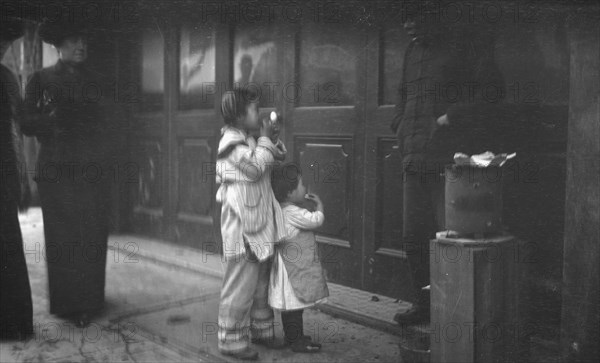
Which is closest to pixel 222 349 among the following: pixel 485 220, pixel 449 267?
pixel 449 267

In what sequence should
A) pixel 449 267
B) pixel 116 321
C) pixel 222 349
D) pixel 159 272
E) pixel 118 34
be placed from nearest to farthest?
pixel 449 267
pixel 222 349
pixel 116 321
pixel 159 272
pixel 118 34

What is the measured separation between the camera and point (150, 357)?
A: 11.9ft

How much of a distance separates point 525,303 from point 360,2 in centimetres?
229

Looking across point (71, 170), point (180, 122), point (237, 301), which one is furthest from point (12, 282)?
point (180, 122)

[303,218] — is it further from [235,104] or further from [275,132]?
[235,104]

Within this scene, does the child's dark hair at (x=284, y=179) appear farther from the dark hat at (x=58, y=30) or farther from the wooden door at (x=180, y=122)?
the wooden door at (x=180, y=122)

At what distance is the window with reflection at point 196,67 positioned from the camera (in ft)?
18.7

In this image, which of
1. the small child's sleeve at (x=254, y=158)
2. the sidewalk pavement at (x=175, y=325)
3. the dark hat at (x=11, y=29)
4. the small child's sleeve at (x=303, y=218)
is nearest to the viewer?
the small child's sleeve at (x=254, y=158)

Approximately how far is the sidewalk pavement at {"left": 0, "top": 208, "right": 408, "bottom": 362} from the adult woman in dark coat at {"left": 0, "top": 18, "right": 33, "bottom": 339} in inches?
6.0

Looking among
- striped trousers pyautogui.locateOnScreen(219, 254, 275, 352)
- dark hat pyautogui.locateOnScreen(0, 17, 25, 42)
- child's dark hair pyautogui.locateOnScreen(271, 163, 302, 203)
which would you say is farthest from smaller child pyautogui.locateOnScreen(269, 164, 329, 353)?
dark hat pyautogui.locateOnScreen(0, 17, 25, 42)

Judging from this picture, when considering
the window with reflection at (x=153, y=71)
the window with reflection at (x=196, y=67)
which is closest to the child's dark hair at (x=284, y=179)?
the window with reflection at (x=196, y=67)

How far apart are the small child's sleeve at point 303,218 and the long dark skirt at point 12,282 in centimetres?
173

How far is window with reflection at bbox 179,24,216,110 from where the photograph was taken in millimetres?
5699

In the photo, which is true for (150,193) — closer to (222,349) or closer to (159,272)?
(159,272)
